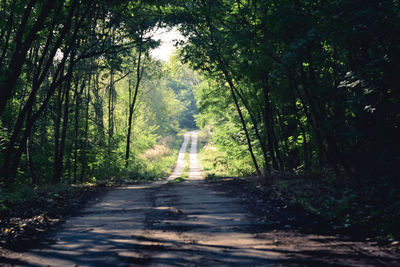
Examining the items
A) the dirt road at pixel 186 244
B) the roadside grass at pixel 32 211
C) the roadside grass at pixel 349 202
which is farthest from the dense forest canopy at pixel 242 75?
the dirt road at pixel 186 244

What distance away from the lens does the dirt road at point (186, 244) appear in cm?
391

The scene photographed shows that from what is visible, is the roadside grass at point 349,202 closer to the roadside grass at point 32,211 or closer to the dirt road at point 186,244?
the dirt road at point 186,244

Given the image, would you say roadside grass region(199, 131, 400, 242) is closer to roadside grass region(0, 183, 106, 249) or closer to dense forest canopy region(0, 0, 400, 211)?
dense forest canopy region(0, 0, 400, 211)

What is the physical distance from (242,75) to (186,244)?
374 inches

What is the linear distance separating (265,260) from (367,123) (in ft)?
12.9

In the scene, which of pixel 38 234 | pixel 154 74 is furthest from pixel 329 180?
pixel 154 74

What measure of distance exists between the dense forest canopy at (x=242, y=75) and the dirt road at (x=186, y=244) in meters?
2.36

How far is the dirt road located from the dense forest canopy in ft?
7.74

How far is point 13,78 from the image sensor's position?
6938mm

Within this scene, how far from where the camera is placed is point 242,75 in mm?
12938

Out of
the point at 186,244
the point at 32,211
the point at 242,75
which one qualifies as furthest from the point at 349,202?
the point at 242,75

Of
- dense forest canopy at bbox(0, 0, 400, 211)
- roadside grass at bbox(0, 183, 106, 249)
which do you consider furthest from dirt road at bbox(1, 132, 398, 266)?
dense forest canopy at bbox(0, 0, 400, 211)

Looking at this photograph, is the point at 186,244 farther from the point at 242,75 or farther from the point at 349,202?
the point at 242,75

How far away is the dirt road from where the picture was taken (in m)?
3.91
